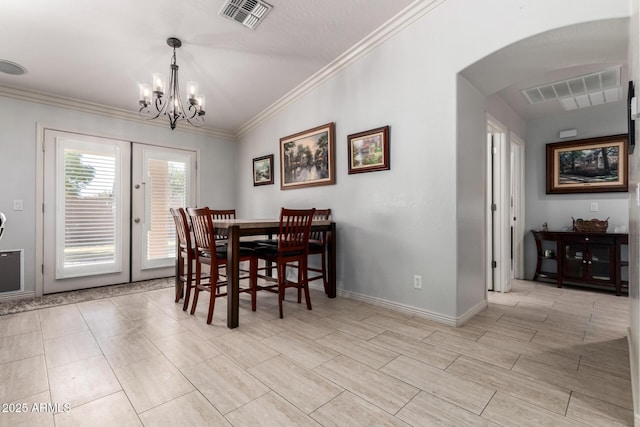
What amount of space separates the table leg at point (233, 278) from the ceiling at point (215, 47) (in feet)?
5.88

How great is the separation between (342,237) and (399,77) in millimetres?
1723

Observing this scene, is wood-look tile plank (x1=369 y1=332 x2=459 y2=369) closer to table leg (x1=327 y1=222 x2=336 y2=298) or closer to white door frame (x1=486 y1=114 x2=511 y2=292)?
table leg (x1=327 y1=222 x2=336 y2=298)

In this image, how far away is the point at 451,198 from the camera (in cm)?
245

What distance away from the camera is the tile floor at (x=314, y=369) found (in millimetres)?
1382

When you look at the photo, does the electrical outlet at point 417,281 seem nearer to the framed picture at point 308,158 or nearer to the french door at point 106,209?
the framed picture at point 308,158

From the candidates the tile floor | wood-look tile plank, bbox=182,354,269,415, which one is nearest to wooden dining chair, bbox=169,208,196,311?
the tile floor

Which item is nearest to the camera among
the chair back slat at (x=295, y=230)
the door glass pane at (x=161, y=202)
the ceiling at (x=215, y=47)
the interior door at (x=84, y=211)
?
the ceiling at (x=215, y=47)

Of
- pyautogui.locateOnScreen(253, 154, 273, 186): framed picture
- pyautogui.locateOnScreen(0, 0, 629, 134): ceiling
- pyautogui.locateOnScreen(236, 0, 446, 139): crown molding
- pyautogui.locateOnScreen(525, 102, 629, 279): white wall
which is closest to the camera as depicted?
pyautogui.locateOnScreen(0, 0, 629, 134): ceiling

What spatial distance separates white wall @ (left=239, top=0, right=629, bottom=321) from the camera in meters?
2.30

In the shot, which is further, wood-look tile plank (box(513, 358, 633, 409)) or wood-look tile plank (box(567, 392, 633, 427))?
wood-look tile plank (box(513, 358, 633, 409))

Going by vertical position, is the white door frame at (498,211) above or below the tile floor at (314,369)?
above

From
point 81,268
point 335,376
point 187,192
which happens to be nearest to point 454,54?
point 335,376

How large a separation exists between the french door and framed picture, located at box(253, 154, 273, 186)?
3.61 feet

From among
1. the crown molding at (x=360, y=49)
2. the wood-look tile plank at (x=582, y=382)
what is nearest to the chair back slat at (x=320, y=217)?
the crown molding at (x=360, y=49)
